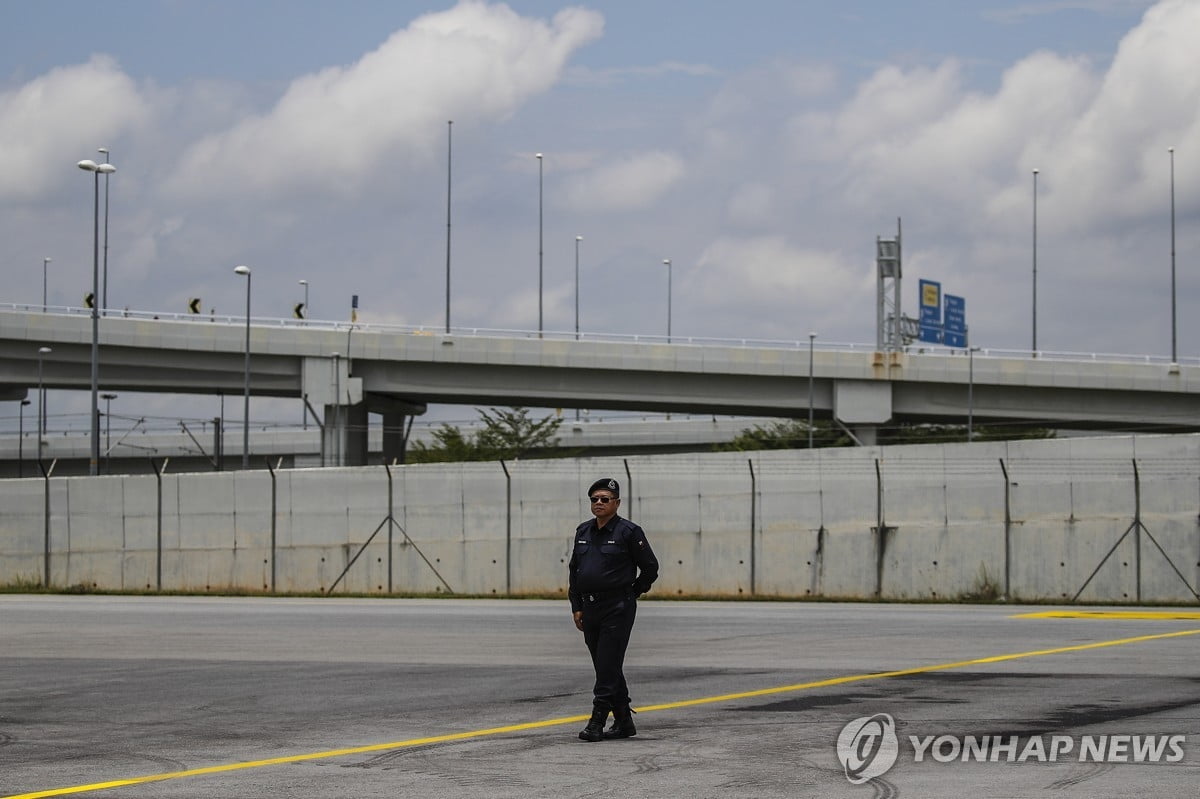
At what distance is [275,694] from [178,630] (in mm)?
8341

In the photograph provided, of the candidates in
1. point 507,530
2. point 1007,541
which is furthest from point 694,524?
point 1007,541

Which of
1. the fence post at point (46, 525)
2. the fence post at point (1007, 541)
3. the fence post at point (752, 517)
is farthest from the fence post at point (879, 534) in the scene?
the fence post at point (46, 525)

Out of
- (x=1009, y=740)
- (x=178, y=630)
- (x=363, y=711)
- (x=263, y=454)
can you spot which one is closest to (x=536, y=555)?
(x=178, y=630)

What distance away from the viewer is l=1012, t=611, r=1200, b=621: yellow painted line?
2464 centimetres

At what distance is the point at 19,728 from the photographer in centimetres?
1084

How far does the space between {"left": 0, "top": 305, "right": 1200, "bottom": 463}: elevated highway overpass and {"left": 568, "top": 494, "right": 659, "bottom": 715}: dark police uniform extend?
54.0 m

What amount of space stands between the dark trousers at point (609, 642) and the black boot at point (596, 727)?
4cm

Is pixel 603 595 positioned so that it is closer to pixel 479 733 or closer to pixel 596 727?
pixel 596 727

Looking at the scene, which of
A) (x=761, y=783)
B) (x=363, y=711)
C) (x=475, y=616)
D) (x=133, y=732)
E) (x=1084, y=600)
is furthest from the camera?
(x=1084, y=600)

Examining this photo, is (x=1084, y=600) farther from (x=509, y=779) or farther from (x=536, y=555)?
(x=509, y=779)

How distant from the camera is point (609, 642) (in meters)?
10.0

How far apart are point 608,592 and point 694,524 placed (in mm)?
24364

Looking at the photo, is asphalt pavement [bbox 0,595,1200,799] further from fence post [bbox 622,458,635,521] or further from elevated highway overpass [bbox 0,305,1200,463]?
elevated highway overpass [bbox 0,305,1200,463]

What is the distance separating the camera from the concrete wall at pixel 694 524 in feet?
105
